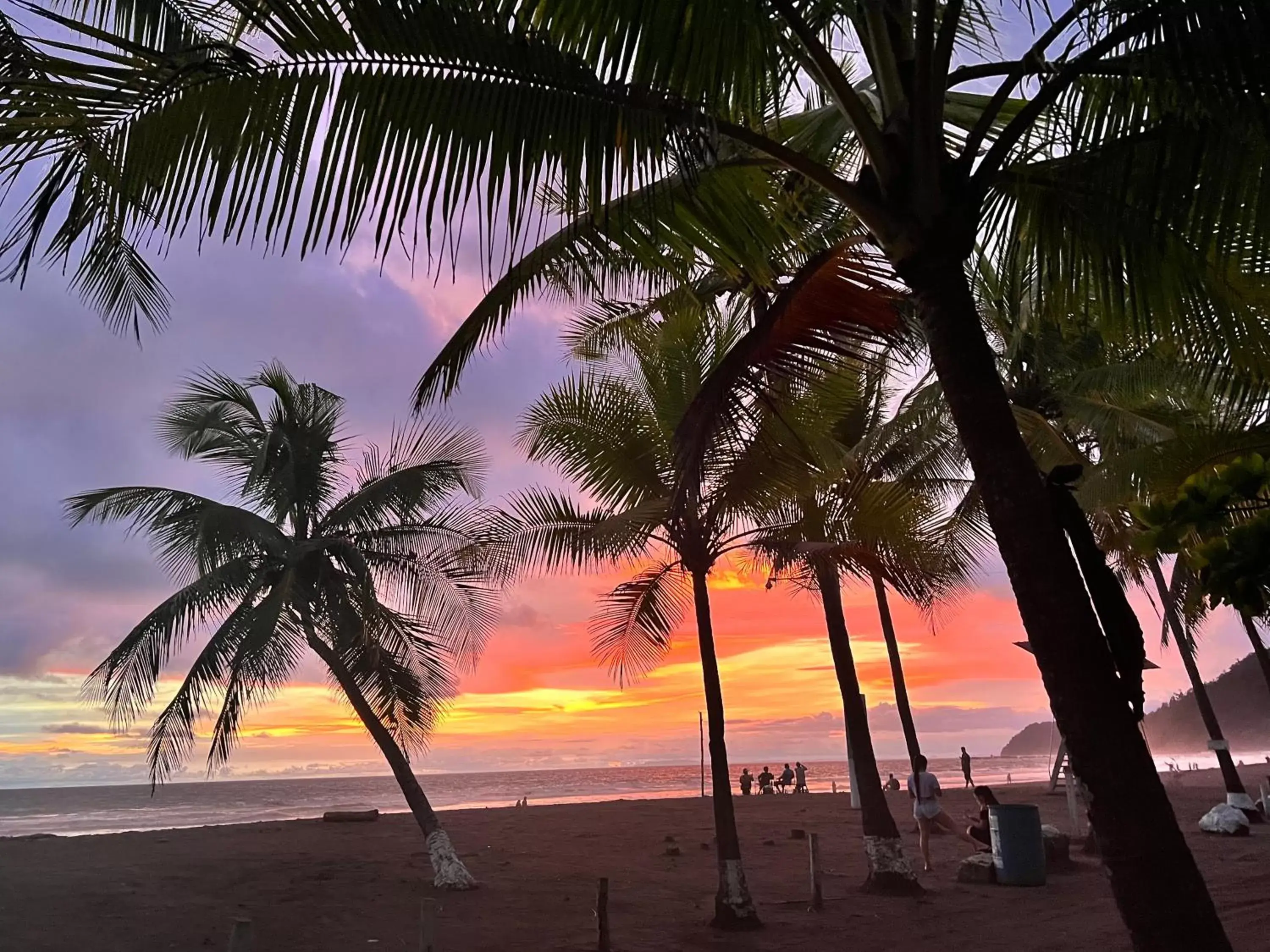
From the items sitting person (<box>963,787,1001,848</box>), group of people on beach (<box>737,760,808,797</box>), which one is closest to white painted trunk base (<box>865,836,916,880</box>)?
sitting person (<box>963,787,1001,848</box>)

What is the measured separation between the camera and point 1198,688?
18.1 meters

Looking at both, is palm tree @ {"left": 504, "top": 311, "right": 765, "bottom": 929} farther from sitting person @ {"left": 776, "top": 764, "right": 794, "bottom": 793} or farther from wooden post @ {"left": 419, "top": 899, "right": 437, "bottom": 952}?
sitting person @ {"left": 776, "top": 764, "right": 794, "bottom": 793}

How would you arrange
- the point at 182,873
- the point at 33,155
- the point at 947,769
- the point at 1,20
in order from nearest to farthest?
1. the point at 33,155
2. the point at 1,20
3. the point at 182,873
4. the point at 947,769

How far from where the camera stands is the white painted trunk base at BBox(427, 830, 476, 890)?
13094 mm

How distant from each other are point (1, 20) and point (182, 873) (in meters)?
14.8

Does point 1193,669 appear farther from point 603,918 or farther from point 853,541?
point 603,918

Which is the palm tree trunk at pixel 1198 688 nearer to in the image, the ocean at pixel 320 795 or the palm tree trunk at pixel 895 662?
the palm tree trunk at pixel 895 662

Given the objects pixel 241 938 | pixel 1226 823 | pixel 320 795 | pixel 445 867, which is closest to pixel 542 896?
pixel 445 867

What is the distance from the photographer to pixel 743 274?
5.03 metres

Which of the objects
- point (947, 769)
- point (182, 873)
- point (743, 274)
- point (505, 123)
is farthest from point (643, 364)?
point (947, 769)

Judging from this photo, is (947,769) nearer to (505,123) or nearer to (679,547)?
(679,547)

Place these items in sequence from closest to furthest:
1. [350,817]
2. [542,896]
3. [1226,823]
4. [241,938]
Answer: [241,938], [542,896], [1226,823], [350,817]

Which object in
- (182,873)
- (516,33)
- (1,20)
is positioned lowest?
(182,873)

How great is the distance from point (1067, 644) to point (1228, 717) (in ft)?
379
